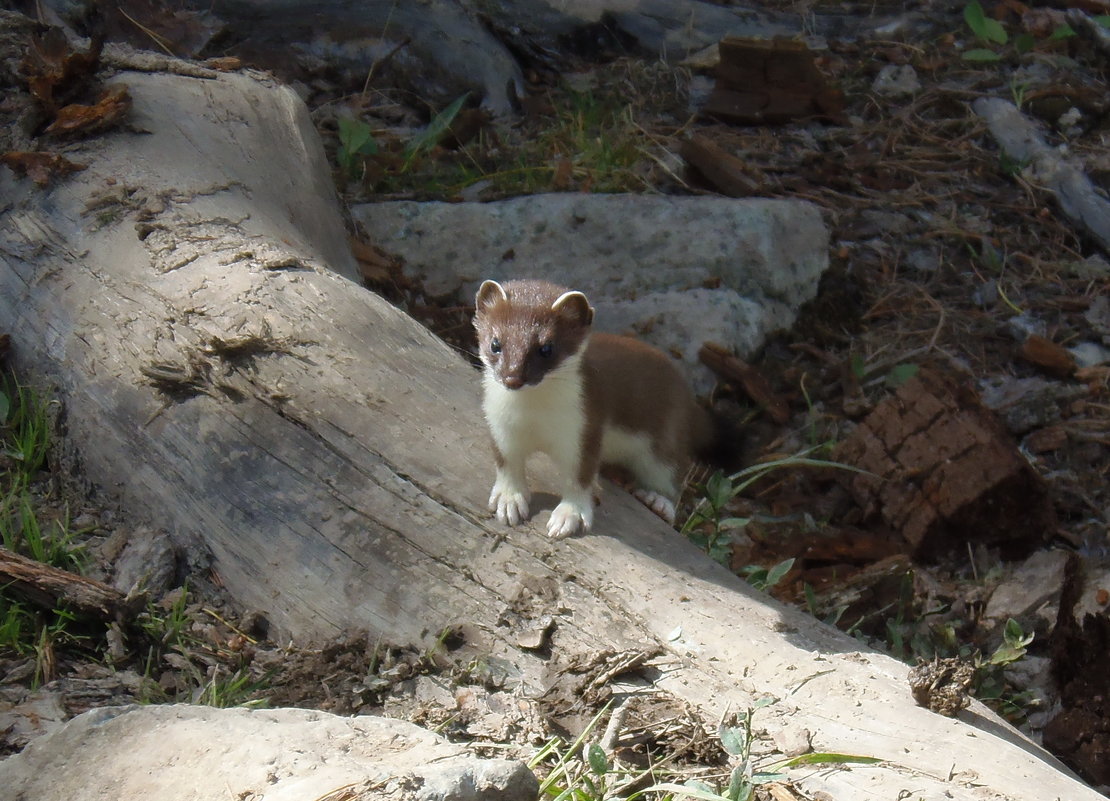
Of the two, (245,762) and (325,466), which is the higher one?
(245,762)

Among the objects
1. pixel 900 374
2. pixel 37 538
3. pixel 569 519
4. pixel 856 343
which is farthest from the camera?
pixel 856 343

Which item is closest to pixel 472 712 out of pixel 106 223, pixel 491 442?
pixel 491 442

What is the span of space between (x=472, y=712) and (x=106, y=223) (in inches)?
95.4

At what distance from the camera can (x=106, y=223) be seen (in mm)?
4262

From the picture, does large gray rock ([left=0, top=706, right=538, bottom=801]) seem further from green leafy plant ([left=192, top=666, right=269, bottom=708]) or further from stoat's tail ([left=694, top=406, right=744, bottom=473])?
stoat's tail ([left=694, top=406, right=744, bottom=473])

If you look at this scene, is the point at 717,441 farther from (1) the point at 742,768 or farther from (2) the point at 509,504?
(1) the point at 742,768

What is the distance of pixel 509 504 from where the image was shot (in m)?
3.74

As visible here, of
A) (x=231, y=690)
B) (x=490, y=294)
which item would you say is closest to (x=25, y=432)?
(x=231, y=690)

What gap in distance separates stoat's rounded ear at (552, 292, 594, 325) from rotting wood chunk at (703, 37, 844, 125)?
13.3 ft

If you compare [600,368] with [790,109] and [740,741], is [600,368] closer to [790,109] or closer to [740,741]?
[740,741]

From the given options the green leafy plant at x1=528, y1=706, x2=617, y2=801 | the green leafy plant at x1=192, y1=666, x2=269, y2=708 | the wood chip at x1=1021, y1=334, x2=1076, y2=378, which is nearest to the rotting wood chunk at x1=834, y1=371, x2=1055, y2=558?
the wood chip at x1=1021, y1=334, x2=1076, y2=378

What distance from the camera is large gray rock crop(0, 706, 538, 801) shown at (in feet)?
7.60

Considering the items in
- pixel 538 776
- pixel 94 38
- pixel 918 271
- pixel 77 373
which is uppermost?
pixel 94 38

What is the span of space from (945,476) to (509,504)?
2.40 metres
